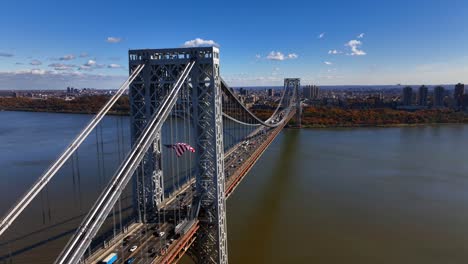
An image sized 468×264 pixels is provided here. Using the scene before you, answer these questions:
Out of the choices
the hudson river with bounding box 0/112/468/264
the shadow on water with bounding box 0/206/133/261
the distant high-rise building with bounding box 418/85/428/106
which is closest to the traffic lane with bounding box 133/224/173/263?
the shadow on water with bounding box 0/206/133/261

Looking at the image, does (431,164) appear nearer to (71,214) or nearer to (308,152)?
(308,152)

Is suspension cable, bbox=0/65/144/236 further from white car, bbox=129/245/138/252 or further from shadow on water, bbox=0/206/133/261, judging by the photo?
shadow on water, bbox=0/206/133/261

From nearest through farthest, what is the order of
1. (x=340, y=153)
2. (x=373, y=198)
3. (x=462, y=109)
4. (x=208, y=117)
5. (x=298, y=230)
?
(x=208, y=117) → (x=298, y=230) → (x=373, y=198) → (x=340, y=153) → (x=462, y=109)

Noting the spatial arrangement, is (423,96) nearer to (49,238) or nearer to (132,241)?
(49,238)

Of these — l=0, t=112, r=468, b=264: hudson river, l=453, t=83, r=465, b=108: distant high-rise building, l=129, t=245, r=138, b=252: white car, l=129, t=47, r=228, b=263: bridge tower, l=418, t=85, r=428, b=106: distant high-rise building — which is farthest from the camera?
l=418, t=85, r=428, b=106: distant high-rise building

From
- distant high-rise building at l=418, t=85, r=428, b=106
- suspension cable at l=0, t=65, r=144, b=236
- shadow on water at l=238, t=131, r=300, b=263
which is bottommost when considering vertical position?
shadow on water at l=238, t=131, r=300, b=263

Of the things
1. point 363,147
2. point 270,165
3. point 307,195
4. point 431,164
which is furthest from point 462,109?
point 307,195

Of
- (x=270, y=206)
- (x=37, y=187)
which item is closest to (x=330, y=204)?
(x=270, y=206)
